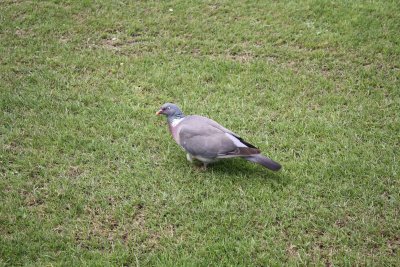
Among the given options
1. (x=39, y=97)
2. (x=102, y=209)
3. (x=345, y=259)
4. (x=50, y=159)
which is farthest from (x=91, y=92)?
(x=345, y=259)

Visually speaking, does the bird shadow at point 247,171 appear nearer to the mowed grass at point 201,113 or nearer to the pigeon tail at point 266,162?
the mowed grass at point 201,113

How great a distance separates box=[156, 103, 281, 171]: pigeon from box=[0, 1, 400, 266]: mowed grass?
0.81 ft

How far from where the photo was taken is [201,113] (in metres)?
5.29

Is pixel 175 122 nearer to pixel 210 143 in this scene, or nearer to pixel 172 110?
pixel 172 110

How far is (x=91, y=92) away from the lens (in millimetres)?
5641

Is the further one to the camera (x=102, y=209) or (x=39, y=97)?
(x=39, y=97)

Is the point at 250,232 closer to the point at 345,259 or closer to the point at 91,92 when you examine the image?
the point at 345,259

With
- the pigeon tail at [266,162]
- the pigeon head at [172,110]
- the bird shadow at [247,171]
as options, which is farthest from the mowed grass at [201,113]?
the pigeon head at [172,110]

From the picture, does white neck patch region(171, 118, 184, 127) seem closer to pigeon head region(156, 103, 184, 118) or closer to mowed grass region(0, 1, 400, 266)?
pigeon head region(156, 103, 184, 118)

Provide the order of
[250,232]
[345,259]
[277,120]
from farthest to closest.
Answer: [277,120] → [250,232] → [345,259]

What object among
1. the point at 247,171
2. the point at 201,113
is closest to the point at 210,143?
the point at 247,171

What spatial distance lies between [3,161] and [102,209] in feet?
4.15

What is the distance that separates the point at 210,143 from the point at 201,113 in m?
1.06

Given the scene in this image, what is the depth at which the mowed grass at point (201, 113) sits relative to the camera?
3795 millimetres
